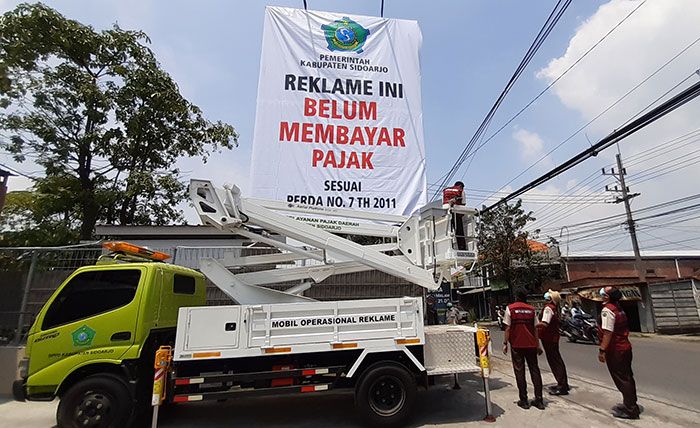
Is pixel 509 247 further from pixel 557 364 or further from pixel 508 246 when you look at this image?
pixel 557 364

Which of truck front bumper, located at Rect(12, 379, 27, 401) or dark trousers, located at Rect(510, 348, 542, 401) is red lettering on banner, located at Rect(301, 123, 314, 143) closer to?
dark trousers, located at Rect(510, 348, 542, 401)

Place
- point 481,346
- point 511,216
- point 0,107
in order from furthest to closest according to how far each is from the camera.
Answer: point 511,216 → point 0,107 → point 481,346

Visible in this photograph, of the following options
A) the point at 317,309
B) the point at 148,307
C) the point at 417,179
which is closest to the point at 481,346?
the point at 317,309

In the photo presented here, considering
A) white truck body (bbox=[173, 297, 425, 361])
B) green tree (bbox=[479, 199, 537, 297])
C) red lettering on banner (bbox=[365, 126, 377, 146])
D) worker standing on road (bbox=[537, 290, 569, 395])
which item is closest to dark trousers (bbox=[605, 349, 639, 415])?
worker standing on road (bbox=[537, 290, 569, 395])

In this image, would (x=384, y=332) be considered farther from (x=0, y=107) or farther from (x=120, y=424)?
(x=0, y=107)

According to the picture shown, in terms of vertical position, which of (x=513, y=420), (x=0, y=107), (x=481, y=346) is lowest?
(x=513, y=420)

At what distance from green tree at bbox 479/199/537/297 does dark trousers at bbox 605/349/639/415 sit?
20923mm

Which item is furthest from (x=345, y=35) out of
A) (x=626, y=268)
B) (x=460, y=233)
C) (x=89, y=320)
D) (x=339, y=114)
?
(x=626, y=268)

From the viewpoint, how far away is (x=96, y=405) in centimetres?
523

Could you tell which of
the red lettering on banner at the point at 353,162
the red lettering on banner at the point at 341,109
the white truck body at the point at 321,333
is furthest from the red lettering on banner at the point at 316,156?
the white truck body at the point at 321,333

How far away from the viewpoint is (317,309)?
5531 mm

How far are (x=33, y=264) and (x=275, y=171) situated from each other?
228 inches

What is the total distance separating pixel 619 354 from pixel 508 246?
21.8 m

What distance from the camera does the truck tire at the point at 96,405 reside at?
517cm
